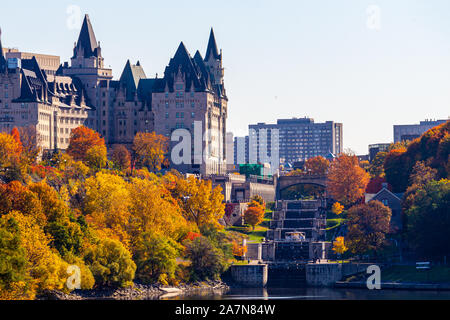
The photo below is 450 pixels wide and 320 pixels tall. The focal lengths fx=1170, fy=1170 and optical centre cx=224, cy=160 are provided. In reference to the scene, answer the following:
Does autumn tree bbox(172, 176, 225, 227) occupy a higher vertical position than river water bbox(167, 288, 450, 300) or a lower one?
higher

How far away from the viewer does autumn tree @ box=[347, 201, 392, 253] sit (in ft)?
536

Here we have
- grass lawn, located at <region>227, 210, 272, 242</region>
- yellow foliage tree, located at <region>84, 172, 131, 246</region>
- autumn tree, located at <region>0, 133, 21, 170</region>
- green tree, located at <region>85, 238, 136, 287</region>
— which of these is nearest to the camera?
green tree, located at <region>85, 238, 136, 287</region>

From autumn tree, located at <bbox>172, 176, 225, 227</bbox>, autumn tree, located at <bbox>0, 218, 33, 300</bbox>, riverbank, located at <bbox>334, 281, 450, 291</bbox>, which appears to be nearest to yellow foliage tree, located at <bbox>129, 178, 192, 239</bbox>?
autumn tree, located at <bbox>172, 176, 225, 227</bbox>

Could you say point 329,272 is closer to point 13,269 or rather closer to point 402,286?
point 402,286

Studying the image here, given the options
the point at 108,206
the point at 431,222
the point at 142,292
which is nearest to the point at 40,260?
the point at 142,292

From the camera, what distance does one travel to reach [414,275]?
153 metres

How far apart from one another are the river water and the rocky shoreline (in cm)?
270

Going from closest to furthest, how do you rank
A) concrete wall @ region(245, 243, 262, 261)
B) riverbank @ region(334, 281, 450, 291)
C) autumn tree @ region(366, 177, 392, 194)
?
riverbank @ region(334, 281, 450, 291) → concrete wall @ region(245, 243, 262, 261) → autumn tree @ region(366, 177, 392, 194)

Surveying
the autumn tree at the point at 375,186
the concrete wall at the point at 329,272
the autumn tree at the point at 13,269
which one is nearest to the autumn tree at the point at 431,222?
the concrete wall at the point at 329,272

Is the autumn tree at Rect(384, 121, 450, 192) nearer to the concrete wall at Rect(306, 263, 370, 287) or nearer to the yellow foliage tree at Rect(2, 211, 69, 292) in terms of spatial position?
the concrete wall at Rect(306, 263, 370, 287)

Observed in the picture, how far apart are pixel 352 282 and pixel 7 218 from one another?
50.3m

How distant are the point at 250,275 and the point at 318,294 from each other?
19809 mm

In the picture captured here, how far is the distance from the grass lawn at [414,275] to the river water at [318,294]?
5.16 metres
